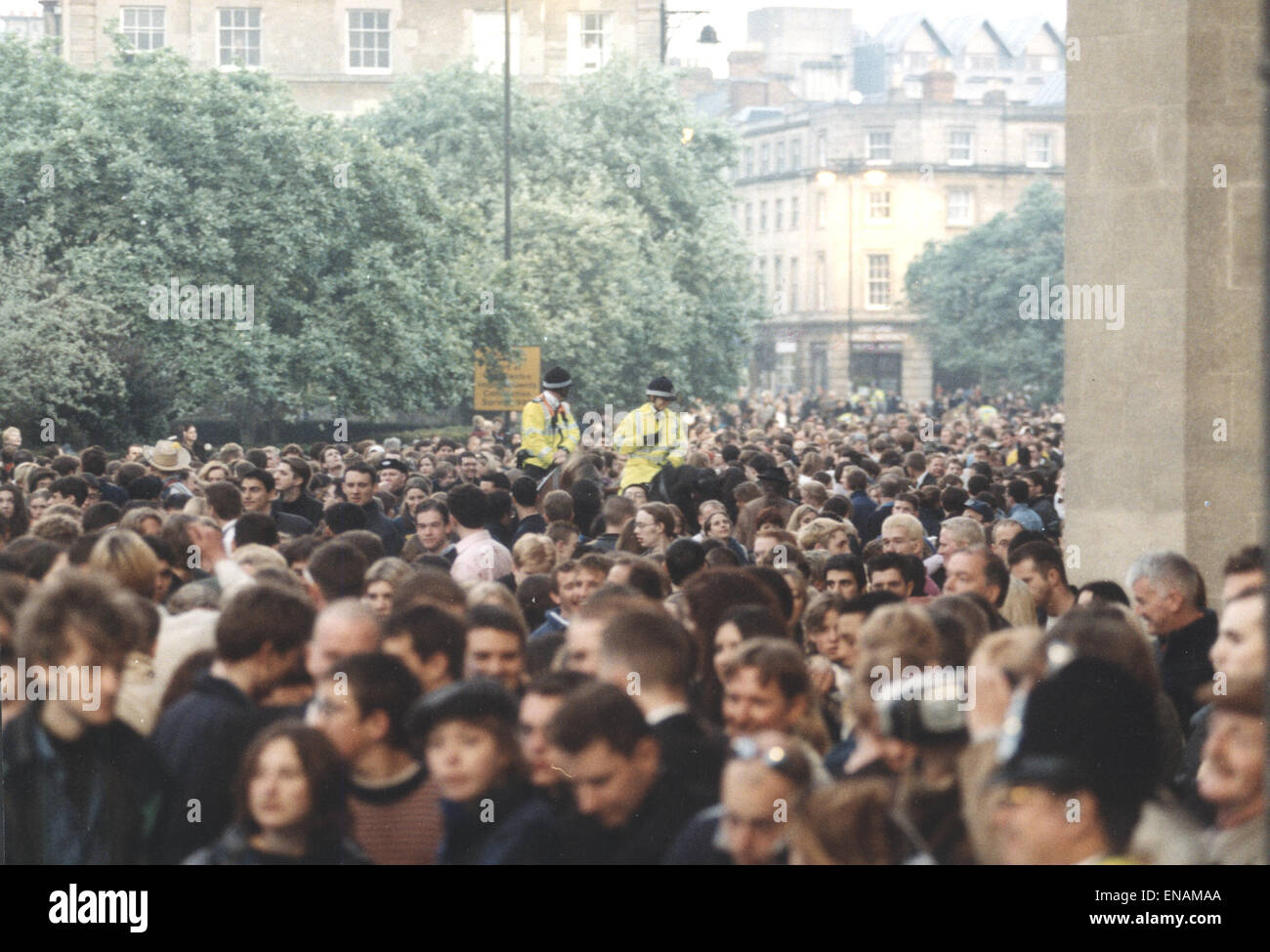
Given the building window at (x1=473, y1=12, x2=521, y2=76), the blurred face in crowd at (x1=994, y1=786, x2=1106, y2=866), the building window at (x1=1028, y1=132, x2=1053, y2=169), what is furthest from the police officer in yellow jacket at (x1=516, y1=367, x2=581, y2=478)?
the building window at (x1=1028, y1=132, x2=1053, y2=169)

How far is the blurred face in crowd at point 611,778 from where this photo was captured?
501 centimetres

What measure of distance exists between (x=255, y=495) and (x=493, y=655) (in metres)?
6.18

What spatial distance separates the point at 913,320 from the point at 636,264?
5295cm

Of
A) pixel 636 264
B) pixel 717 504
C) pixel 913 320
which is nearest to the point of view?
pixel 717 504

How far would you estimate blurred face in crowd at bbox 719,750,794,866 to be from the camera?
473cm

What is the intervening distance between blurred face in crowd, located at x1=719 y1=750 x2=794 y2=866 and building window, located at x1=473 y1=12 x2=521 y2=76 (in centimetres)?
4874

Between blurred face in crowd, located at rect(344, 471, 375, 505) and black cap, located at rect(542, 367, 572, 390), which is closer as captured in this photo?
blurred face in crowd, located at rect(344, 471, 375, 505)

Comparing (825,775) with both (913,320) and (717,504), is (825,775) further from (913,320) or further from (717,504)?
(913,320)

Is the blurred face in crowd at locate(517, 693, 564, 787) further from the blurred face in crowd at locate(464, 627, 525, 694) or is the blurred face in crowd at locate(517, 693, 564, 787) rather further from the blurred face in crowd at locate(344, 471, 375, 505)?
the blurred face in crowd at locate(344, 471, 375, 505)

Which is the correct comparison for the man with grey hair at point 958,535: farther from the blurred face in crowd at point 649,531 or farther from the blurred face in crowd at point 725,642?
the blurred face in crowd at point 725,642

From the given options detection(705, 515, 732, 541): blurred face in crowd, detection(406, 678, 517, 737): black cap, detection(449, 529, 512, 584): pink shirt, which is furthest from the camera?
detection(705, 515, 732, 541): blurred face in crowd
